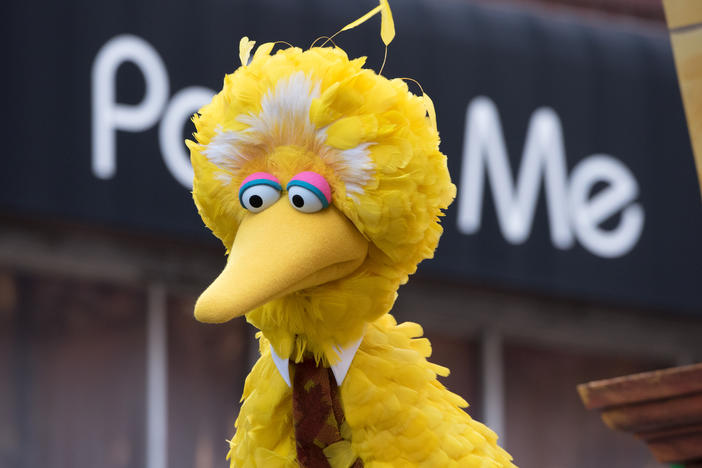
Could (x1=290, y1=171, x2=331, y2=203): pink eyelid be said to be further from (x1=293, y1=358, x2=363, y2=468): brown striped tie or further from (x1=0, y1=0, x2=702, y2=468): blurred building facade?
(x1=0, y1=0, x2=702, y2=468): blurred building facade

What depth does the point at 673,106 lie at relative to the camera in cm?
881

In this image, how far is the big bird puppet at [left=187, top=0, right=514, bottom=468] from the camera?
235cm

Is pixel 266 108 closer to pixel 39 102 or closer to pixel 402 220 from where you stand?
pixel 402 220

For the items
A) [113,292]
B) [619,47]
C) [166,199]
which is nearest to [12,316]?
[113,292]

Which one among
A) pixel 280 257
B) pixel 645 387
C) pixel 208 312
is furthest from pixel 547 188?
pixel 208 312

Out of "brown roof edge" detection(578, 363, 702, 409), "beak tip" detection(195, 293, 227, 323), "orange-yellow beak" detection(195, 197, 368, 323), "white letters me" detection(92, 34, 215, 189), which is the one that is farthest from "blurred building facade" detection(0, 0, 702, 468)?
"beak tip" detection(195, 293, 227, 323)

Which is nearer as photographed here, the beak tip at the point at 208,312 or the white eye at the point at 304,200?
the beak tip at the point at 208,312

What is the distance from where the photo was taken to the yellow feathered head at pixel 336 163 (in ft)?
7.72

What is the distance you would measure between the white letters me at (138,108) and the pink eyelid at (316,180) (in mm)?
4604

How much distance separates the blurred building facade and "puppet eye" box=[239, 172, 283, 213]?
4.52m

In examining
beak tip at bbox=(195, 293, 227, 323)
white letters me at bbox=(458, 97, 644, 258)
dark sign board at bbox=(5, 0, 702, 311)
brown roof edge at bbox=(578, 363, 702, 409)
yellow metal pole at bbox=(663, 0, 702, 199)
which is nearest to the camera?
beak tip at bbox=(195, 293, 227, 323)

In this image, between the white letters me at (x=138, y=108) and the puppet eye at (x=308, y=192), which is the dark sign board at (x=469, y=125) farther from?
the puppet eye at (x=308, y=192)

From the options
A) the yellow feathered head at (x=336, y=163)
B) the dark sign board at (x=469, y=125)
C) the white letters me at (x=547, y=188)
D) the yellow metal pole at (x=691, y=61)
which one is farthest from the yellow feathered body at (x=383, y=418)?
the white letters me at (x=547, y=188)

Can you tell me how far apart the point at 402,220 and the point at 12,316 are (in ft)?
16.5
